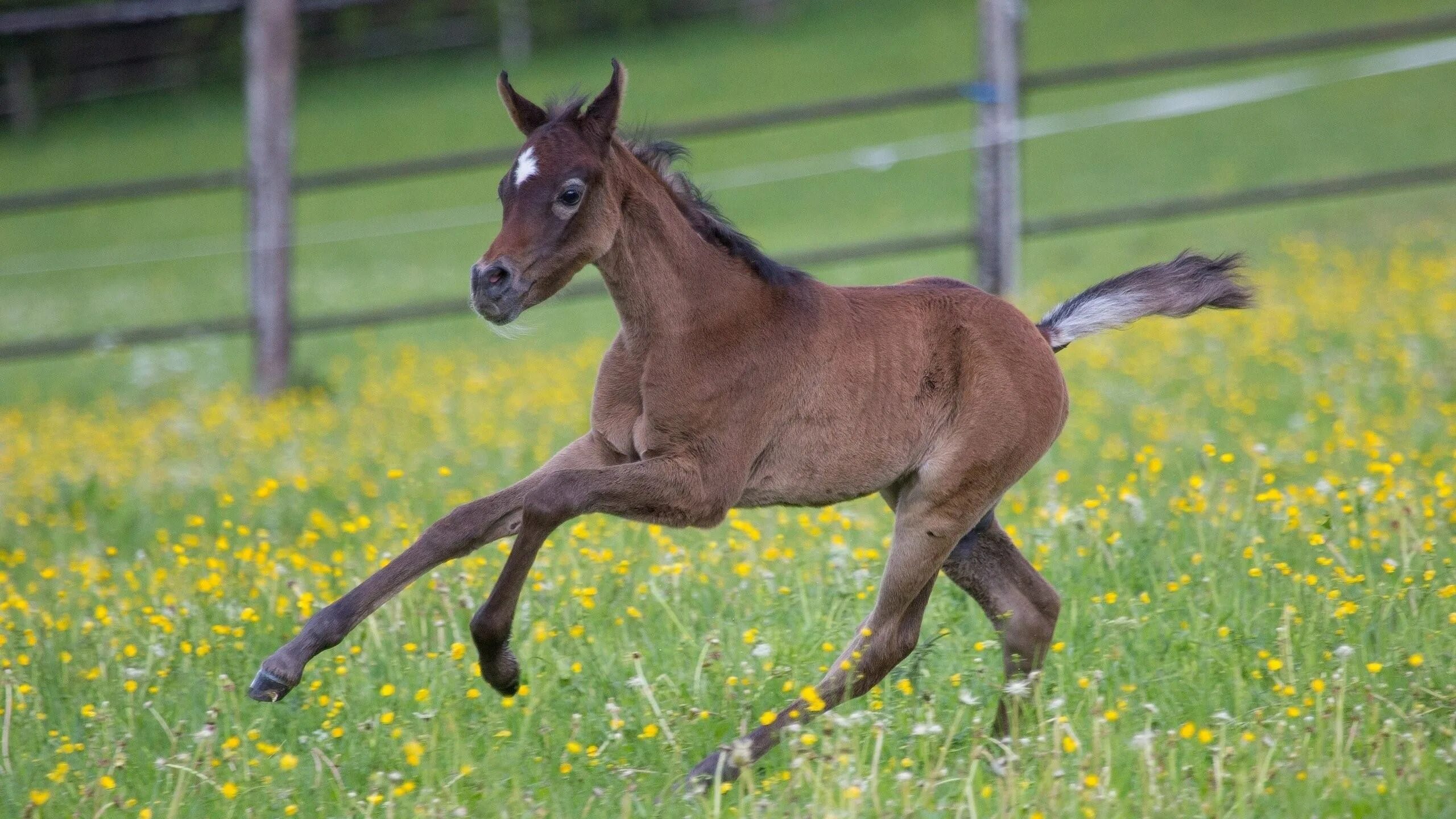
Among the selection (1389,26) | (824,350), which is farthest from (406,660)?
(1389,26)

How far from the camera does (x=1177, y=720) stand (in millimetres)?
3486

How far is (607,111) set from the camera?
135 inches

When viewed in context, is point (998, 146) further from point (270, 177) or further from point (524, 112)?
point (524, 112)

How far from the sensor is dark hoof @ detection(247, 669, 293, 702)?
3.21 meters

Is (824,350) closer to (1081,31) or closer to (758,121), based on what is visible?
(758,121)

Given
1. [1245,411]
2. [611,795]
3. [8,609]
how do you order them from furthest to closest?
1. [1245,411]
2. [8,609]
3. [611,795]

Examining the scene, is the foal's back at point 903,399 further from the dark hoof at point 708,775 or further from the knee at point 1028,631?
the dark hoof at point 708,775

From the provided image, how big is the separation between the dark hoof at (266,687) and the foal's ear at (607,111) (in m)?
1.39

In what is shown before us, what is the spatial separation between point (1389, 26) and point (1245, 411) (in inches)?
108

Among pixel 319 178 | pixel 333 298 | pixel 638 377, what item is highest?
pixel 333 298

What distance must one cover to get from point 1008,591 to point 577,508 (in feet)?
3.89

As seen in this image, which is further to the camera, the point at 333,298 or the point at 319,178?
the point at 333,298

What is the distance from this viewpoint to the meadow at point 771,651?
123 inches

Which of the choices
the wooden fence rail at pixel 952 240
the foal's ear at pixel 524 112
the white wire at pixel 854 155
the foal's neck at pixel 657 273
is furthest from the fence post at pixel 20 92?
the foal's neck at pixel 657 273
